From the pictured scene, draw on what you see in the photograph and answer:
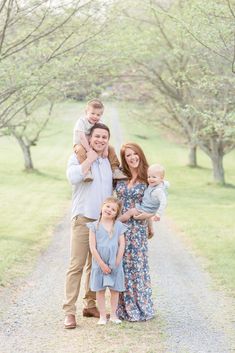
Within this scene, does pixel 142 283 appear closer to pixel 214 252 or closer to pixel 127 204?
pixel 127 204

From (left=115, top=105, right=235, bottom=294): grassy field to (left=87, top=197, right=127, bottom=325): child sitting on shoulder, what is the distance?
2.65 metres

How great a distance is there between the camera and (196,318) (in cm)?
764

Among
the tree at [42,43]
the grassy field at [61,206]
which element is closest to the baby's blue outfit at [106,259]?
the grassy field at [61,206]

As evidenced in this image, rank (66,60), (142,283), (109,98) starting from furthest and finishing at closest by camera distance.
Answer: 1. (109,98)
2. (66,60)
3. (142,283)

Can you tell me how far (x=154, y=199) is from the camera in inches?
289

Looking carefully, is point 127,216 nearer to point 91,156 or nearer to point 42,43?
point 91,156

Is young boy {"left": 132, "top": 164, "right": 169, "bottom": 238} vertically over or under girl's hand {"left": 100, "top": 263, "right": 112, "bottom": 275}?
over

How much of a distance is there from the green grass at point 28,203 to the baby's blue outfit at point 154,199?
318cm

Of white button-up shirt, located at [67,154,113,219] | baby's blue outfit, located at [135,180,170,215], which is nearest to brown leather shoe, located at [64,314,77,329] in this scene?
white button-up shirt, located at [67,154,113,219]

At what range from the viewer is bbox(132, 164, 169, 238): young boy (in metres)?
7.28

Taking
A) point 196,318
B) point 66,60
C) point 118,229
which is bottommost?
point 196,318

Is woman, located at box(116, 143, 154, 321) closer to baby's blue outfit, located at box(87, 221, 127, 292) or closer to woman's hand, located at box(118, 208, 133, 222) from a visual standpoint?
woman's hand, located at box(118, 208, 133, 222)

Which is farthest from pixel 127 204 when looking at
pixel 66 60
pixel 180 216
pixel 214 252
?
pixel 180 216

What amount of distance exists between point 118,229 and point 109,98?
66.5 feet
